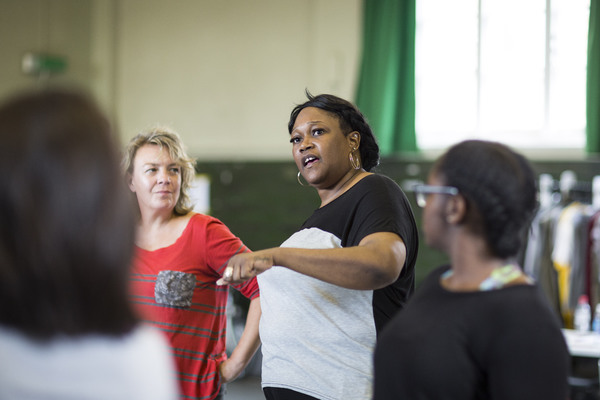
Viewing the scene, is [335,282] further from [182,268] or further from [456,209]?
[182,268]

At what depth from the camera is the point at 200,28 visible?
21.9ft

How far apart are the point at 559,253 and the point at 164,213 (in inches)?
131

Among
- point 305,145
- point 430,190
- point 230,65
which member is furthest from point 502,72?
point 430,190

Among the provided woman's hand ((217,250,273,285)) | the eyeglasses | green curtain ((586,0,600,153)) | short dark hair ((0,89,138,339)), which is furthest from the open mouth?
green curtain ((586,0,600,153))

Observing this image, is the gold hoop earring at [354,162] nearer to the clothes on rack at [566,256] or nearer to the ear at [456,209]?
the ear at [456,209]

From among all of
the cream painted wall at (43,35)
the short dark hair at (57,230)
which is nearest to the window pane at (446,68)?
the cream painted wall at (43,35)

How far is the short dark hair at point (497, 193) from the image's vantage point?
3.52 feet

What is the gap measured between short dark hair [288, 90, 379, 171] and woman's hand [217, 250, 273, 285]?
51cm

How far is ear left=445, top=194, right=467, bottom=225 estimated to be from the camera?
43.3 inches

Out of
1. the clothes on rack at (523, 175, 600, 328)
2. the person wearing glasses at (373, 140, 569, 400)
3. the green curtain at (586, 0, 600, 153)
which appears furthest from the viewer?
the green curtain at (586, 0, 600, 153)

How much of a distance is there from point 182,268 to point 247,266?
49 centimetres

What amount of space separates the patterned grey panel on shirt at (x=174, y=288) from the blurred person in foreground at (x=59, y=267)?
39.7 inches

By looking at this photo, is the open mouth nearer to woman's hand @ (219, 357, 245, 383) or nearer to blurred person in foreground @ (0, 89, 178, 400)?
woman's hand @ (219, 357, 245, 383)

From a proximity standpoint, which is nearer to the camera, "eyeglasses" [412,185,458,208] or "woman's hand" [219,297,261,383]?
"eyeglasses" [412,185,458,208]
